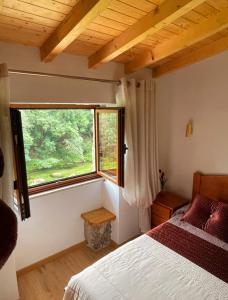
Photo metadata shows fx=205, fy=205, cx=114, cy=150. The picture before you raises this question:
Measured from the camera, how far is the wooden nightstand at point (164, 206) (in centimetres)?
262

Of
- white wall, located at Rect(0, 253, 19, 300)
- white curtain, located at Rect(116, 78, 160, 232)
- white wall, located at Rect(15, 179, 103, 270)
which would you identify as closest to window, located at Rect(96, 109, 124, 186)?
white curtain, located at Rect(116, 78, 160, 232)

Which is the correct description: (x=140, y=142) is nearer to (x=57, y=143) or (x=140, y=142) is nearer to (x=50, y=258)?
(x=57, y=143)

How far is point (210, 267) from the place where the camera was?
5.45 ft

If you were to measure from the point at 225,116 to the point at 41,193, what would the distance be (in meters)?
2.34

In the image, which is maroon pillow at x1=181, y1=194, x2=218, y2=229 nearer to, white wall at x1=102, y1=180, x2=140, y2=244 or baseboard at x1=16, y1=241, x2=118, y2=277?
white wall at x1=102, y1=180, x2=140, y2=244

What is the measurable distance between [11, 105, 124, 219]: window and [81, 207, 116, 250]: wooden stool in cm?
51

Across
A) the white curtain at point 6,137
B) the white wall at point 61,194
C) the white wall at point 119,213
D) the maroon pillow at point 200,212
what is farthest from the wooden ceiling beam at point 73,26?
the maroon pillow at point 200,212

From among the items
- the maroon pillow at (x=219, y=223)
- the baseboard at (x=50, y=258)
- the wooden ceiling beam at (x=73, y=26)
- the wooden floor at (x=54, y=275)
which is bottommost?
the wooden floor at (x=54, y=275)

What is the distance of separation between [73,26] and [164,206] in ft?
7.31

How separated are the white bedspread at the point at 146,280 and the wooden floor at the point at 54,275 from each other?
0.67 meters

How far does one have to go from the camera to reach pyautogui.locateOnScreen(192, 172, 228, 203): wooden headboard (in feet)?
8.04

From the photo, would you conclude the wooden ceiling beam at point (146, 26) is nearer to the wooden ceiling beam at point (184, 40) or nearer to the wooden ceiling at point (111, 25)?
the wooden ceiling at point (111, 25)

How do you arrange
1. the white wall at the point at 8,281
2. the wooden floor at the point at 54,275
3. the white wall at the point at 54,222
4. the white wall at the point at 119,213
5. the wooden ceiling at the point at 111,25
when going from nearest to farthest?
the wooden ceiling at the point at 111,25
the white wall at the point at 8,281
the wooden floor at the point at 54,275
the white wall at the point at 54,222
the white wall at the point at 119,213

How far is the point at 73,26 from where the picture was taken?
4.89 feet
